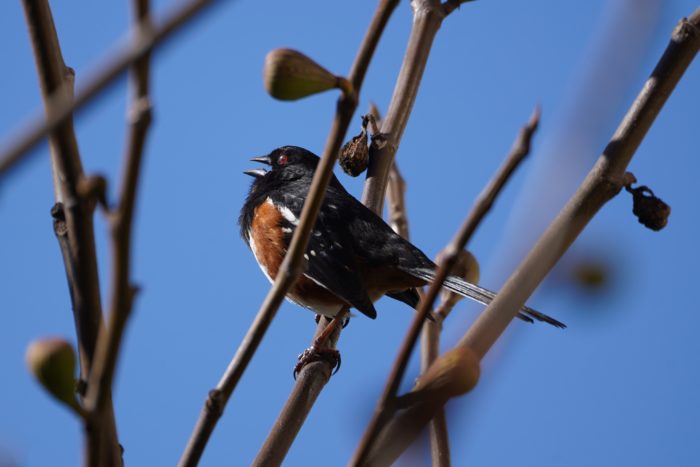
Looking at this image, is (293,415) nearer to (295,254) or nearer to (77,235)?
(295,254)

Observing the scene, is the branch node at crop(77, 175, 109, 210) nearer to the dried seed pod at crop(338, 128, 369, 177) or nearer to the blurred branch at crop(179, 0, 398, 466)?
the blurred branch at crop(179, 0, 398, 466)

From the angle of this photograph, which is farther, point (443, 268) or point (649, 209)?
point (649, 209)

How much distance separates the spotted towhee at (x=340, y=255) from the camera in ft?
12.3

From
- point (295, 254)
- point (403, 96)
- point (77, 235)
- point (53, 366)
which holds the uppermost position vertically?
point (403, 96)

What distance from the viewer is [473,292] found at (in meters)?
3.05

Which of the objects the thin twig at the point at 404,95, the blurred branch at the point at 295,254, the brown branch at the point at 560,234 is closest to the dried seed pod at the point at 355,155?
the thin twig at the point at 404,95

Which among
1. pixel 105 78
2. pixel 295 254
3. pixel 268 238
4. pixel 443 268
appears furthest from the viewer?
pixel 268 238

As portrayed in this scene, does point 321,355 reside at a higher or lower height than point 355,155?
lower

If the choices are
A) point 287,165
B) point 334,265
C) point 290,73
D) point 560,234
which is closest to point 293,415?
point 560,234

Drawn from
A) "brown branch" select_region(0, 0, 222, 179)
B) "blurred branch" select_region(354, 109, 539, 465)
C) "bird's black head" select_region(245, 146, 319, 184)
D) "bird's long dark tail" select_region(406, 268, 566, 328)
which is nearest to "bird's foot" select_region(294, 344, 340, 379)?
"bird's long dark tail" select_region(406, 268, 566, 328)

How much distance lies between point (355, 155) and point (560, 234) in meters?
1.58

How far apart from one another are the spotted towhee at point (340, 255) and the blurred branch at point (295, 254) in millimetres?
2329

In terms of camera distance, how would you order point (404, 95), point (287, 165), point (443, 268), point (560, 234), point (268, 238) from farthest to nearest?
point (287, 165)
point (268, 238)
point (404, 95)
point (560, 234)
point (443, 268)

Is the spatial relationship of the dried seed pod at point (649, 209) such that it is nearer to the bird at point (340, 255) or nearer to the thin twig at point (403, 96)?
the thin twig at point (403, 96)
